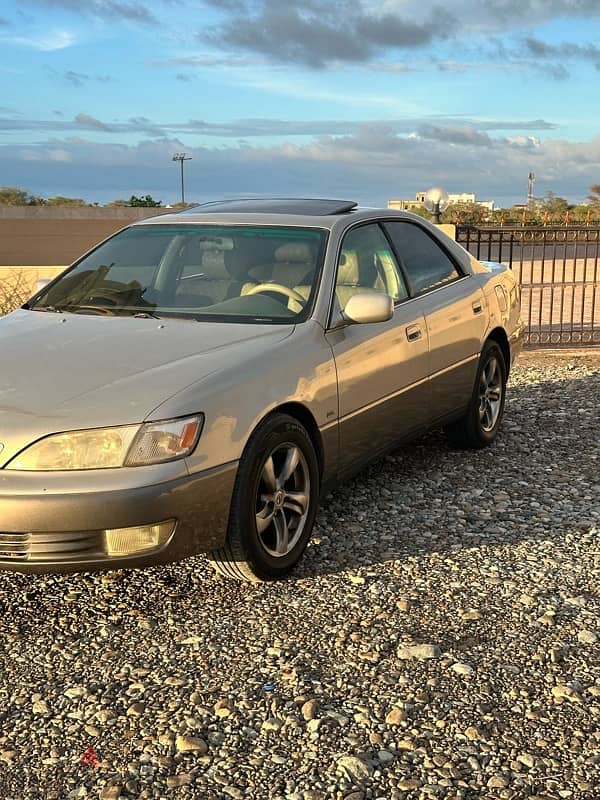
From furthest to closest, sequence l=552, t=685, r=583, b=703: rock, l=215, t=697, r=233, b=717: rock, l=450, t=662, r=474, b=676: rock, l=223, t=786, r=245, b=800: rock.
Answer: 1. l=450, t=662, r=474, b=676: rock
2. l=552, t=685, r=583, b=703: rock
3. l=215, t=697, r=233, b=717: rock
4. l=223, t=786, r=245, b=800: rock

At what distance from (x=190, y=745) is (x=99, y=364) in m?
1.70

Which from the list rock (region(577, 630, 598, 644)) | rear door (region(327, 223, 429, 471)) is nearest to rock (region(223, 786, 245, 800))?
rock (region(577, 630, 598, 644))

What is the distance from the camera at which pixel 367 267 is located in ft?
17.9

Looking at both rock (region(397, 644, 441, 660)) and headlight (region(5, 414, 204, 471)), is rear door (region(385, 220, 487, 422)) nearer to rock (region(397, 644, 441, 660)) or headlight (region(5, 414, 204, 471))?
rock (region(397, 644, 441, 660))

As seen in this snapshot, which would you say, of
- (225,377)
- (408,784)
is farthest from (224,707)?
(225,377)

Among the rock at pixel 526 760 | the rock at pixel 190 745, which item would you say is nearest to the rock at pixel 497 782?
the rock at pixel 526 760

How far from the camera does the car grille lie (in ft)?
12.2

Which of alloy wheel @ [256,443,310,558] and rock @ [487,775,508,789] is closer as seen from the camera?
rock @ [487,775,508,789]

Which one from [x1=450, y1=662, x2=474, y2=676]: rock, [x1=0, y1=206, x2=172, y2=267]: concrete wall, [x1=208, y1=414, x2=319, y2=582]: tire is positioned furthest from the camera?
[x1=0, y1=206, x2=172, y2=267]: concrete wall

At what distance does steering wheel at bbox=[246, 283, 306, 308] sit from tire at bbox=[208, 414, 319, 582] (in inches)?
31.4

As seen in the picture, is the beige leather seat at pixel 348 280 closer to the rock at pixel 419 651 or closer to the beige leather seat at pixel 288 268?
the beige leather seat at pixel 288 268

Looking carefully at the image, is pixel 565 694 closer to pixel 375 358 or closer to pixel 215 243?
pixel 375 358

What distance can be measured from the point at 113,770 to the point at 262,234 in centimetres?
310

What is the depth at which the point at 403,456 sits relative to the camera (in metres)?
6.77
